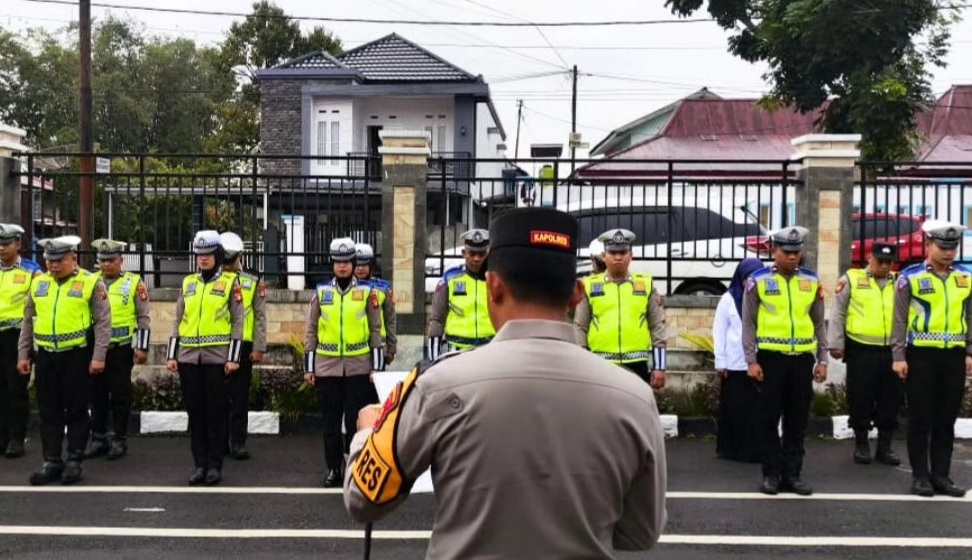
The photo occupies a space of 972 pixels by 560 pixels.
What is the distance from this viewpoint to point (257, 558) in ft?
20.1

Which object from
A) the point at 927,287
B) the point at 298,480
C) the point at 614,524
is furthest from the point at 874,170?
the point at 614,524

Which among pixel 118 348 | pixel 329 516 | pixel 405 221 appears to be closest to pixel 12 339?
pixel 118 348

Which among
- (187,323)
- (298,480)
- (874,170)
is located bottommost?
(298,480)

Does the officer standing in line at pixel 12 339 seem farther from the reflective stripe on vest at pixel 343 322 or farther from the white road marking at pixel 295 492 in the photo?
the reflective stripe on vest at pixel 343 322

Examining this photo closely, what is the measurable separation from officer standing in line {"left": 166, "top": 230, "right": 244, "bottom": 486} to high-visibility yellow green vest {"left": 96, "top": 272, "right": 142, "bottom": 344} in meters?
1.13

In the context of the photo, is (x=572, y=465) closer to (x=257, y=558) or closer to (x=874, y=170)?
(x=257, y=558)

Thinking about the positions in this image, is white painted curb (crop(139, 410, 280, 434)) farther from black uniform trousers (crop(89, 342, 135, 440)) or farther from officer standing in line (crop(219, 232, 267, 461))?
officer standing in line (crop(219, 232, 267, 461))

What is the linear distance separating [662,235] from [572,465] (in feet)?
33.3

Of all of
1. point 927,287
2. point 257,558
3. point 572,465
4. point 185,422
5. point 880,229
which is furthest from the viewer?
point 880,229

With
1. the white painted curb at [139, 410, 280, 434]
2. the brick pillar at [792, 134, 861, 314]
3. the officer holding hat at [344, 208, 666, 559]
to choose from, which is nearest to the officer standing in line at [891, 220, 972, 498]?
the brick pillar at [792, 134, 861, 314]

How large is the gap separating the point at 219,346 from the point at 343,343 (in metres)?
0.96

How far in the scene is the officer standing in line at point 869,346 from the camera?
922 centimetres

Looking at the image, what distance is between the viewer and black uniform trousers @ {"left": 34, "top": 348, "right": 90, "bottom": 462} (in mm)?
8266

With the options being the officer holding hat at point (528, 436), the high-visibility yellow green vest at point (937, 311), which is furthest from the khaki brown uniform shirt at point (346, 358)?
the officer holding hat at point (528, 436)
